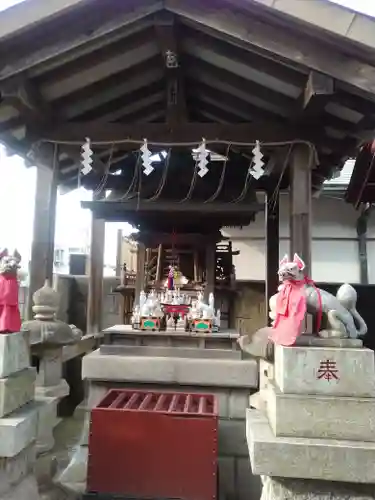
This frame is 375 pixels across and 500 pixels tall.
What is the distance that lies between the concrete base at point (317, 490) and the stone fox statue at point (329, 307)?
3.42ft

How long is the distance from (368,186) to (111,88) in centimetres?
492

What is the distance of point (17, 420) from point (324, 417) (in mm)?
2336

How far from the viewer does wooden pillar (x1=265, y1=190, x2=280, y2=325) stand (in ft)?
26.4

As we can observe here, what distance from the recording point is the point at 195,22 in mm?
4512

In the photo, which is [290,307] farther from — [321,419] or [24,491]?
[24,491]

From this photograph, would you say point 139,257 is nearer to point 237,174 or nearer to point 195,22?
point 237,174

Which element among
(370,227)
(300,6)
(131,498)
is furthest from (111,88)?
(370,227)

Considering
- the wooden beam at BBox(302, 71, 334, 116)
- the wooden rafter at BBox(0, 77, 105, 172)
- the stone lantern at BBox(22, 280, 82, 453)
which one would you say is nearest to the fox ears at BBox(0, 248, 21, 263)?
the stone lantern at BBox(22, 280, 82, 453)

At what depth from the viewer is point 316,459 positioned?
2822mm

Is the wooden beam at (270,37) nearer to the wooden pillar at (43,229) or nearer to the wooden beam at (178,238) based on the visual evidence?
the wooden pillar at (43,229)

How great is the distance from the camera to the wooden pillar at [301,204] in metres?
5.69

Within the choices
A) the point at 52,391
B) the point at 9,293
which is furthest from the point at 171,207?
the point at 9,293

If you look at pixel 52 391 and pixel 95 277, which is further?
pixel 95 277

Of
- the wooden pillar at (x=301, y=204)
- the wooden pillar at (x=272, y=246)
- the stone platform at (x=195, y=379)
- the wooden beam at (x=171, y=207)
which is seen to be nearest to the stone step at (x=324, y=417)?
the stone platform at (x=195, y=379)
